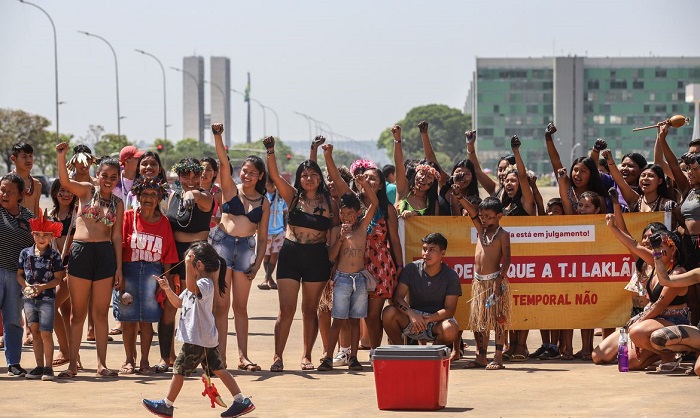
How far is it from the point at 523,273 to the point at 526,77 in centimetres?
17356

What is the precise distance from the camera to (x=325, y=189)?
38.7ft

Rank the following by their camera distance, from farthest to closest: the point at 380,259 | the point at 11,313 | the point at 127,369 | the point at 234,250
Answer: the point at 380,259
the point at 234,250
the point at 11,313
the point at 127,369

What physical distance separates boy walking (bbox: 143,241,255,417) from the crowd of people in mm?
1715

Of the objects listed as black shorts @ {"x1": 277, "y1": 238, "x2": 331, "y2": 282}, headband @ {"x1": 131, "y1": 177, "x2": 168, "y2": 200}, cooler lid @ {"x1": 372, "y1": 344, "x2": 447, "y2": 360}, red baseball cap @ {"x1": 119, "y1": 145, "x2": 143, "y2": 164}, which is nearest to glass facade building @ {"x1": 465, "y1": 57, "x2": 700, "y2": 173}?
red baseball cap @ {"x1": 119, "y1": 145, "x2": 143, "y2": 164}

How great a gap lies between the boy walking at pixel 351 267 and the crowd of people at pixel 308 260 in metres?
0.01

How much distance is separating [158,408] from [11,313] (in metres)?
3.10

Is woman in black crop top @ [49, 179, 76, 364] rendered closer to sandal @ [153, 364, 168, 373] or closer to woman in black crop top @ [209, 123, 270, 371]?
sandal @ [153, 364, 168, 373]

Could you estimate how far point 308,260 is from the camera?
38.1ft

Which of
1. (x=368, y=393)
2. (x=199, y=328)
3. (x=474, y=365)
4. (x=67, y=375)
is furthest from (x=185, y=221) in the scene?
(x=474, y=365)

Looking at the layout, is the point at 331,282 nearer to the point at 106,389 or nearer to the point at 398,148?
the point at 398,148

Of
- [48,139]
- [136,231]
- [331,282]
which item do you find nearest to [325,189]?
[331,282]

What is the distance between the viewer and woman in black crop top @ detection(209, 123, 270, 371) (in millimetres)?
11539

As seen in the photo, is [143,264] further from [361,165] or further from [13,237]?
[361,165]

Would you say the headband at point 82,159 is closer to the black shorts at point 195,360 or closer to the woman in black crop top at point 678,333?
the black shorts at point 195,360
